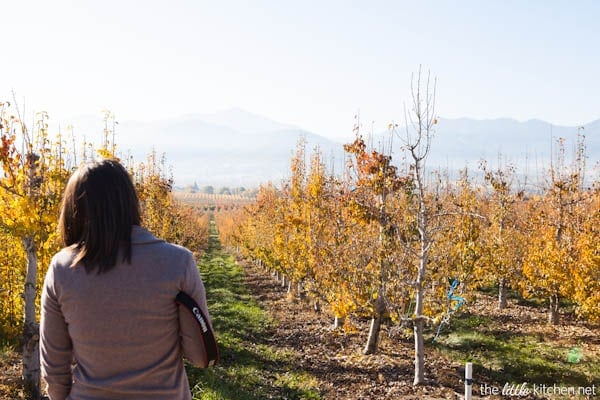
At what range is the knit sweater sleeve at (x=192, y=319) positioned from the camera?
6.38 feet

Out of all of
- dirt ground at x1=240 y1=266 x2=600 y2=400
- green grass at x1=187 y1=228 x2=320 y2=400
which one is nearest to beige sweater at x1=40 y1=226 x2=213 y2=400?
green grass at x1=187 y1=228 x2=320 y2=400

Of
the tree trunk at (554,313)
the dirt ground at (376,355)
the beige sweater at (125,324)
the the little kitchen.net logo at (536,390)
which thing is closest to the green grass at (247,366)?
the dirt ground at (376,355)

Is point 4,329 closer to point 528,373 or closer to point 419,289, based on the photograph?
point 419,289

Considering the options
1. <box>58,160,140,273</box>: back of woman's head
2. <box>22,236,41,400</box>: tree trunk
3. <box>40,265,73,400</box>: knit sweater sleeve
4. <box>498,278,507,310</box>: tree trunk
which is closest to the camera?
<box>58,160,140,273</box>: back of woman's head

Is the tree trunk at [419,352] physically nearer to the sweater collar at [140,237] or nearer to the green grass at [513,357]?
the green grass at [513,357]

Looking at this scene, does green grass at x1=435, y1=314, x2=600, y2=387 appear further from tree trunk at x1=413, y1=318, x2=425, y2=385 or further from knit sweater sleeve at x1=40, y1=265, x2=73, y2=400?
knit sweater sleeve at x1=40, y1=265, x2=73, y2=400

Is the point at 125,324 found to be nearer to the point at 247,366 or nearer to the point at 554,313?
the point at 247,366

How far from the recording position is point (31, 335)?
7.91m

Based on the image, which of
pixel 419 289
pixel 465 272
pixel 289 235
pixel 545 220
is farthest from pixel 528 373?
pixel 289 235

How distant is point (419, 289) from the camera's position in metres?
9.59

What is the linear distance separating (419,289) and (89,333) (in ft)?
27.7

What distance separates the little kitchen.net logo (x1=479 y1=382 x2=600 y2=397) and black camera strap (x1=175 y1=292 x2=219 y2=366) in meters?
9.37

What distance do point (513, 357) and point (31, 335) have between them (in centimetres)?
1113

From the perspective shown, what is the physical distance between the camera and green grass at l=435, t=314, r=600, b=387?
1067 cm
